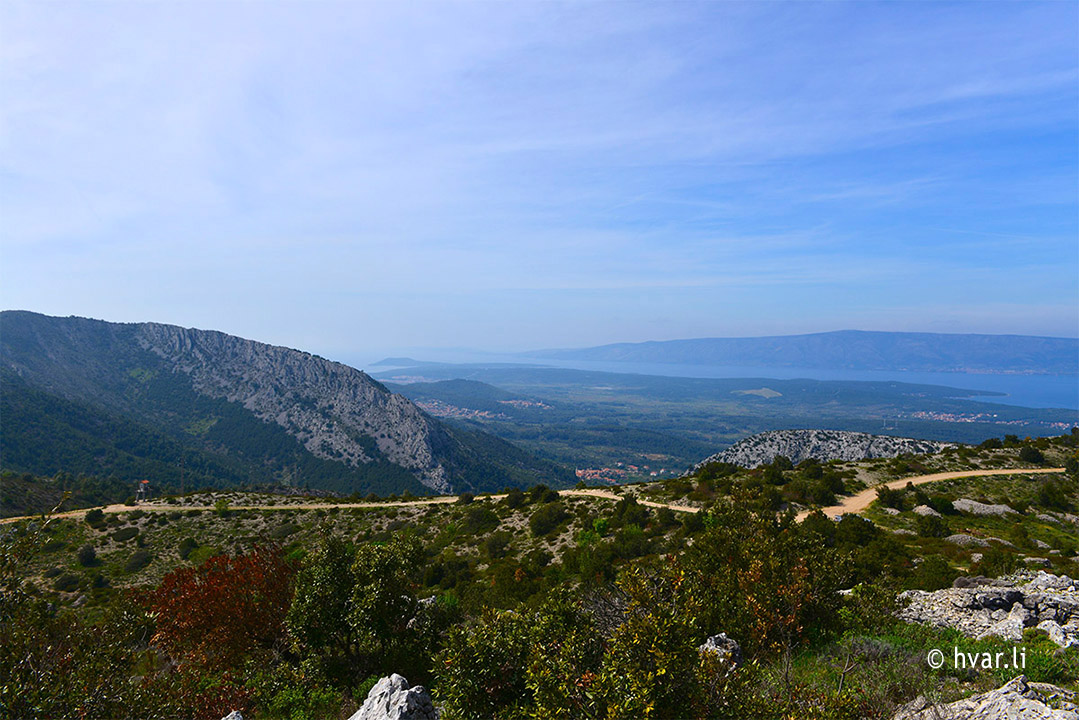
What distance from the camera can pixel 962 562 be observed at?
27625 millimetres

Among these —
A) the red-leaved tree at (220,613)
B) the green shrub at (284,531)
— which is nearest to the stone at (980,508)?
the red-leaved tree at (220,613)

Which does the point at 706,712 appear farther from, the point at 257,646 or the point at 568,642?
the point at 257,646

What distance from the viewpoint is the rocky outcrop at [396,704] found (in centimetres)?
1041

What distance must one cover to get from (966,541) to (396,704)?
39629 millimetres

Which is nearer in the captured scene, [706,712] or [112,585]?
[706,712]

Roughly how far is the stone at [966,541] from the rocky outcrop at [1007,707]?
28.4 meters

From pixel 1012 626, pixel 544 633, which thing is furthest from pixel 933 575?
pixel 544 633

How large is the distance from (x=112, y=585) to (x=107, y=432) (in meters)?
131

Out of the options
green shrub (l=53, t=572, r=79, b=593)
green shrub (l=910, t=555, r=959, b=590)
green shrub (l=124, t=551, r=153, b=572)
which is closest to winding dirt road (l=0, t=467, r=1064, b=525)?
green shrub (l=53, t=572, r=79, b=593)

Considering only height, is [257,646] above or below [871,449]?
above

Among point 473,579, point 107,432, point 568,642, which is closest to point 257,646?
point 568,642

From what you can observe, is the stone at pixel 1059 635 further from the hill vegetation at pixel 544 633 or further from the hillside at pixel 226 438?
the hillside at pixel 226 438

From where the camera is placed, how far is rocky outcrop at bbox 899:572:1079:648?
15.6 meters

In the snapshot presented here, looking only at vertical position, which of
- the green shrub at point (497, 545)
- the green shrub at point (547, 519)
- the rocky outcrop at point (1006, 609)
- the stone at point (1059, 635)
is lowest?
the green shrub at point (497, 545)
